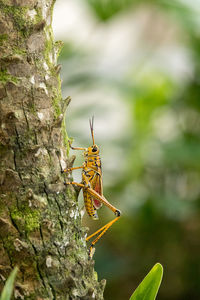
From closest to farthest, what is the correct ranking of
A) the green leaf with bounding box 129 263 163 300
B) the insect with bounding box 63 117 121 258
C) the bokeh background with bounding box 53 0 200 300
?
the green leaf with bounding box 129 263 163 300 < the insect with bounding box 63 117 121 258 < the bokeh background with bounding box 53 0 200 300

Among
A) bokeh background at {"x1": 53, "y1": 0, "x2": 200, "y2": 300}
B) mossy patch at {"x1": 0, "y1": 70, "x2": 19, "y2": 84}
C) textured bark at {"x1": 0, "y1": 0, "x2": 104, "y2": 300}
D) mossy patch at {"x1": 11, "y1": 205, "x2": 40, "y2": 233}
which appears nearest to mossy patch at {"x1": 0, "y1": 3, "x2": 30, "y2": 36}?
textured bark at {"x1": 0, "y1": 0, "x2": 104, "y2": 300}

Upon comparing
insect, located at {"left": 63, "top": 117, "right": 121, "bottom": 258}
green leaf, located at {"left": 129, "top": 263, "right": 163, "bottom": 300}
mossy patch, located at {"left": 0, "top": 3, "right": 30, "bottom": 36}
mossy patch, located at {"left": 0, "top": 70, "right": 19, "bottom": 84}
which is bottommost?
green leaf, located at {"left": 129, "top": 263, "right": 163, "bottom": 300}

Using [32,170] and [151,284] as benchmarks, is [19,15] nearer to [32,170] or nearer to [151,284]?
[32,170]

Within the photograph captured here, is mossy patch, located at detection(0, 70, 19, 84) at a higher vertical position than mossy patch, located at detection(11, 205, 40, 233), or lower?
higher

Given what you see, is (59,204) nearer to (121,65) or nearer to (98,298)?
(98,298)

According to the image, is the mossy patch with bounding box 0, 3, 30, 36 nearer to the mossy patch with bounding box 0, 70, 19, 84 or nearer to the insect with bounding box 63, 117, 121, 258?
the mossy patch with bounding box 0, 70, 19, 84

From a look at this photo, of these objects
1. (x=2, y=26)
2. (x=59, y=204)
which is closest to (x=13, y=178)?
(x=59, y=204)

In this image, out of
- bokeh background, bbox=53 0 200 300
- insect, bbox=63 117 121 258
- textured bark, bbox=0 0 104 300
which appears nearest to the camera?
textured bark, bbox=0 0 104 300

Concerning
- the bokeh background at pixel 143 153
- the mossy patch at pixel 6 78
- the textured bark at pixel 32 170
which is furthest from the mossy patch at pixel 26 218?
the bokeh background at pixel 143 153
